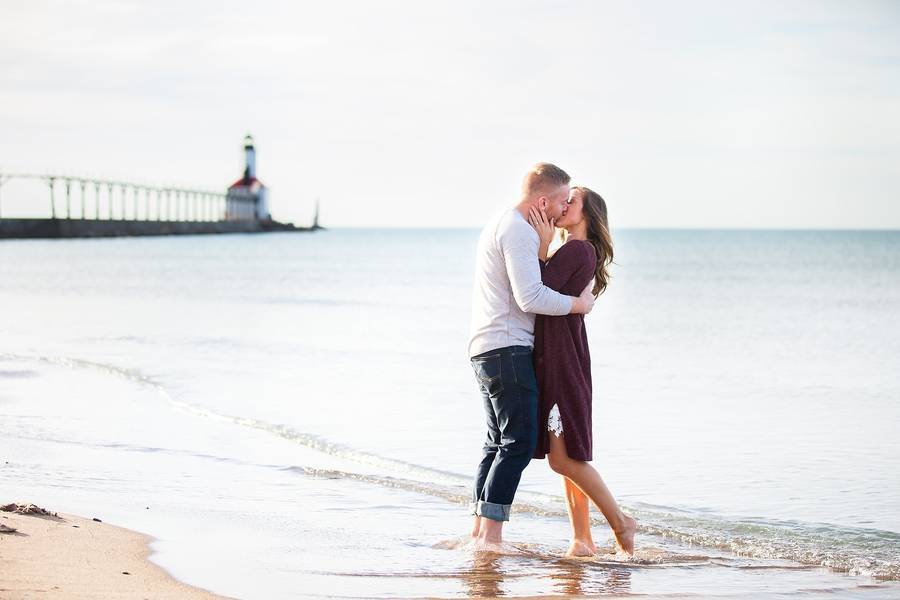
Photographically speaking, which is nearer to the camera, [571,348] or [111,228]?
[571,348]

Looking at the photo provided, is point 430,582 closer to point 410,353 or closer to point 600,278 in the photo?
point 600,278

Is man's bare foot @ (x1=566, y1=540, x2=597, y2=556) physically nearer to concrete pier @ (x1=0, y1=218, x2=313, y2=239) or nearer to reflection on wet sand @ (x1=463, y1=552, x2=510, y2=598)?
reflection on wet sand @ (x1=463, y1=552, x2=510, y2=598)

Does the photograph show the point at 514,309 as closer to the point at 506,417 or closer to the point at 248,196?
the point at 506,417

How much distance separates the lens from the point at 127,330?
1877cm

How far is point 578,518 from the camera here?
555cm

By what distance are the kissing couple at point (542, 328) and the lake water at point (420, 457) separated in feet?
1.81

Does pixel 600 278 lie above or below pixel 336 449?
above

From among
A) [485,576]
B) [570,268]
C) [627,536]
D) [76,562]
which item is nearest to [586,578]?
[485,576]

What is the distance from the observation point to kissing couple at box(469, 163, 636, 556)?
5.08 m

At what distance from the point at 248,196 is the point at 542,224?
132 metres

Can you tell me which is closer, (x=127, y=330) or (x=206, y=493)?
(x=206, y=493)

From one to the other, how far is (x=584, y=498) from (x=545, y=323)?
99 centimetres

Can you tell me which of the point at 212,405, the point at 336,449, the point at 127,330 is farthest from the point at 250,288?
the point at 336,449

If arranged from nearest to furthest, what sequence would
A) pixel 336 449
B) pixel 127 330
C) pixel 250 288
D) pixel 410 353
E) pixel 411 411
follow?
pixel 336 449, pixel 411 411, pixel 410 353, pixel 127 330, pixel 250 288
